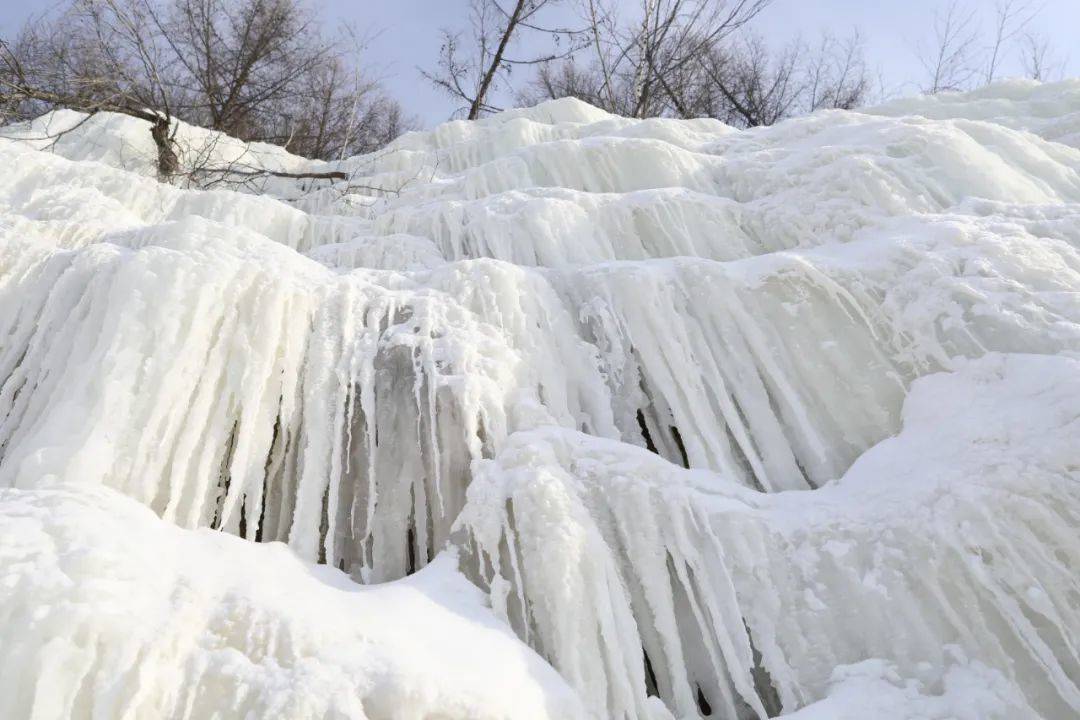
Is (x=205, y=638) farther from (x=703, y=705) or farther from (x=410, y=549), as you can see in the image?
(x=703, y=705)

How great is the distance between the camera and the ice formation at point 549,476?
1408 mm

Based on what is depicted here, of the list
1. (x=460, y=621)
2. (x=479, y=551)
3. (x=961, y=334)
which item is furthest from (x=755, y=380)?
(x=460, y=621)

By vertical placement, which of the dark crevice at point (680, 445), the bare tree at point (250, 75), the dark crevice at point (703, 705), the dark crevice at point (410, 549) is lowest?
the dark crevice at point (703, 705)

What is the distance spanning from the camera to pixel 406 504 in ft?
7.25

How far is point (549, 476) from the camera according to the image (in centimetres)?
210

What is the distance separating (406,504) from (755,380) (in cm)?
160

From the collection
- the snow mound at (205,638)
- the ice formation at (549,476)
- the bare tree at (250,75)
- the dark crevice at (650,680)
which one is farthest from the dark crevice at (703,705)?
the bare tree at (250,75)

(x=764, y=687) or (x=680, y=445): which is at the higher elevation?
(x=680, y=445)

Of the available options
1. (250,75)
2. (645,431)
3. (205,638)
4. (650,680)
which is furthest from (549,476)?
(250,75)

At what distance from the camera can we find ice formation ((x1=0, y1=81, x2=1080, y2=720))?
55.4 inches

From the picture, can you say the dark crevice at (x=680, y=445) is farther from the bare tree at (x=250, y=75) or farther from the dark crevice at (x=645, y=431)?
the bare tree at (x=250, y=75)

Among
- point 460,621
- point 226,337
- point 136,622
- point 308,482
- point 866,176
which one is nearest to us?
point 136,622

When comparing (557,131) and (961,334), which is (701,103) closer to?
(557,131)

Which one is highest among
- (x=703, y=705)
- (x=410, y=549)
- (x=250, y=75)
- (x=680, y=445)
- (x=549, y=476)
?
(x=250, y=75)
